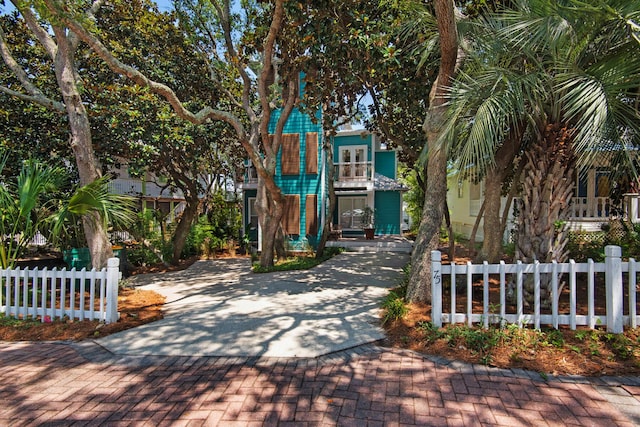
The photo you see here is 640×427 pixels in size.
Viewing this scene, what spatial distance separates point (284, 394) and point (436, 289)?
2.31 metres

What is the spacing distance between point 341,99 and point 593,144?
271 inches

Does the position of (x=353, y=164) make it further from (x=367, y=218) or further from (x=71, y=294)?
(x=71, y=294)

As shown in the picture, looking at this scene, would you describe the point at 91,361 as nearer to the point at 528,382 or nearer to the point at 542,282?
the point at 528,382

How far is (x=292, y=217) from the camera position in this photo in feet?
50.0

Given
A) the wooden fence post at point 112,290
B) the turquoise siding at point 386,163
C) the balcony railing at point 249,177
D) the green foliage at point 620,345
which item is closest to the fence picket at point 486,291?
the green foliage at point 620,345

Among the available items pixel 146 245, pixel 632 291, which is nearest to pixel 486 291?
pixel 632 291

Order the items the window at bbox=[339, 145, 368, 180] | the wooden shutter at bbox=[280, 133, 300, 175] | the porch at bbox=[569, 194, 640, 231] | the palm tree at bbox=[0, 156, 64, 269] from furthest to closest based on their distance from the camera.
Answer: the window at bbox=[339, 145, 368, 180] < the wooden shutter at bbox=[280, 133, 300, 175] < the porch at bbox=[569, 194, 640, 231] < the palm tree at bbox=[0, 156, 64, 269]

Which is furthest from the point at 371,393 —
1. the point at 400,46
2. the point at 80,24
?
the point at 80,24

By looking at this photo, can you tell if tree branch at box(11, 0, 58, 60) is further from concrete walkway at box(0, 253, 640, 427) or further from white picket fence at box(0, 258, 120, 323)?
concrete walkway at box(0, 253, 640, 427)

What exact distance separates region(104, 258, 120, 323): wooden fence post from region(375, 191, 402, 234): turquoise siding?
15858 mm

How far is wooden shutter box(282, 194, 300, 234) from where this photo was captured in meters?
15.1

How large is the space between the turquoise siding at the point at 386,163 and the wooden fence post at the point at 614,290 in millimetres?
15816

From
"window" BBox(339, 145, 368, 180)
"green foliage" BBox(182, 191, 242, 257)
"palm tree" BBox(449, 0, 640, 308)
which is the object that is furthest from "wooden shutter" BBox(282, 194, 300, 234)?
"palm tree" BBox(449, 0, 640, 308)

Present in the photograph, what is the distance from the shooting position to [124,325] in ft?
16.0
